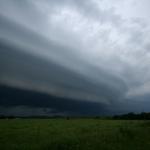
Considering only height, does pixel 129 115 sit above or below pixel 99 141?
above

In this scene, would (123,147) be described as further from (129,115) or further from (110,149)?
(129,115)

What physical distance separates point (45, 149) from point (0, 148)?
4074 mm

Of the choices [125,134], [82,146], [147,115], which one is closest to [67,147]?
[82,146]

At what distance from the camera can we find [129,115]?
11719cm

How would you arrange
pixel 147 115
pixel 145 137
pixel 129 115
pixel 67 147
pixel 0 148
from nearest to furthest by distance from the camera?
1. pixel 67 147
2. pixel 0 148
3. pixel 145 137
4. pixel 147 115
5. pixel 129 115

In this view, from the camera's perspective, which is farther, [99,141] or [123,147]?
[99,141]

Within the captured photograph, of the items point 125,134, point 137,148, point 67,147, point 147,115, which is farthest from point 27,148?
point 147,115

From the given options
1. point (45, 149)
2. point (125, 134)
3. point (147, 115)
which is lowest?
point (45, 149)

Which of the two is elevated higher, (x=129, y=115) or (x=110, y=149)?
(x=129, y=115)

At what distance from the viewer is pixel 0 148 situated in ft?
79.1

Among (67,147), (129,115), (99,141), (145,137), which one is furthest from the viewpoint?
(129,115)

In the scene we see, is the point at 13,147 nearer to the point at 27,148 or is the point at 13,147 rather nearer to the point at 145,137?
the point at 27,148

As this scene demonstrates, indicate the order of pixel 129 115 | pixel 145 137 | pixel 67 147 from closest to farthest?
pixel 67 147, pixel 145 137, pixel 129 115

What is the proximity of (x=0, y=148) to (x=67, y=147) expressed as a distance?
584 cm
